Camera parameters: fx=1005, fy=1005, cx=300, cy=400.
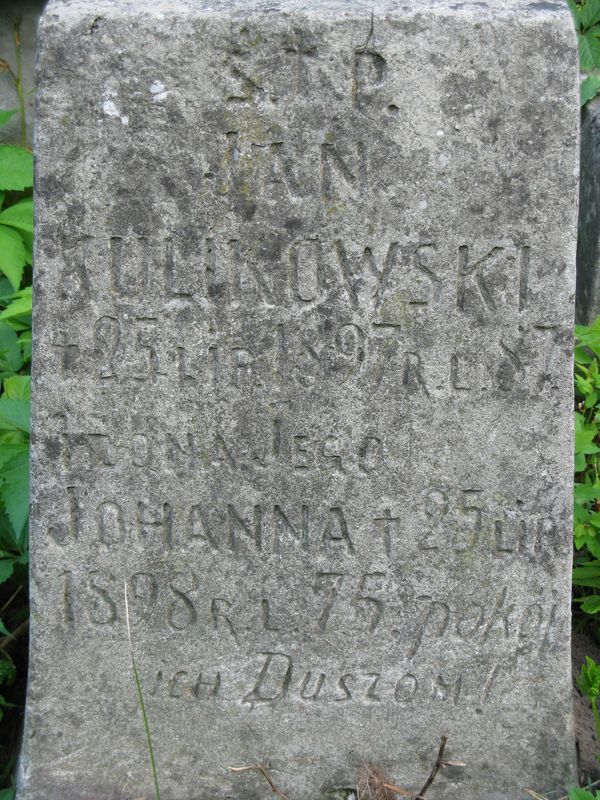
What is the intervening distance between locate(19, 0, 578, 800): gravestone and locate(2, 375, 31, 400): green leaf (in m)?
0.81

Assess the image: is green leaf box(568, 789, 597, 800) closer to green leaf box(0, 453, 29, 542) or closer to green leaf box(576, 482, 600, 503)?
green leaf box(576, 482, 600, 503)

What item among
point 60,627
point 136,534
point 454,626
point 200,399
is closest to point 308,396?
point 200,399

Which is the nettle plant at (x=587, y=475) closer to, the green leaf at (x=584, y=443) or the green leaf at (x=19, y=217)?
the green leaf at (x=584, y=443)

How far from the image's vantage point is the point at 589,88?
3457mm

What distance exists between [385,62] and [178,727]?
1555 mm

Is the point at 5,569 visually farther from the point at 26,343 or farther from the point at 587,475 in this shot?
the point at 587,475

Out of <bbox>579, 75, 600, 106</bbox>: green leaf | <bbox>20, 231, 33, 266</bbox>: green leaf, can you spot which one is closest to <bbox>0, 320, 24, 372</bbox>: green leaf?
<bbox>20, 231, 33, 266</bbox>: green leaf

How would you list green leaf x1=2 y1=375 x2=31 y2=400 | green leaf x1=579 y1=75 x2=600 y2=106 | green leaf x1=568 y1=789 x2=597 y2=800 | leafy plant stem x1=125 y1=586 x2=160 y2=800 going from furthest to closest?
green leaf x1=579 y1=75 x2=600 y2=106 → green leaf x1=2 y1=375 x2=31 y2=400 → leafy plant stem x1=125 y1=586 x2=160 y2=800 → green leaf x1=568 y1=789 x2=597 y2=800

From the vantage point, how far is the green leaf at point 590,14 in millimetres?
3629

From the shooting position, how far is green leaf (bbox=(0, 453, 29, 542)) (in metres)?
2.43

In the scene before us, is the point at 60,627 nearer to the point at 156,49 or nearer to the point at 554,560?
the point at 554,560

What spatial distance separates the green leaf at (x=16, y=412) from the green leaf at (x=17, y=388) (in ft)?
0.68

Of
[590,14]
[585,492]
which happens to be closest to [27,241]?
[585,492]

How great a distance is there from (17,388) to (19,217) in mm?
741
